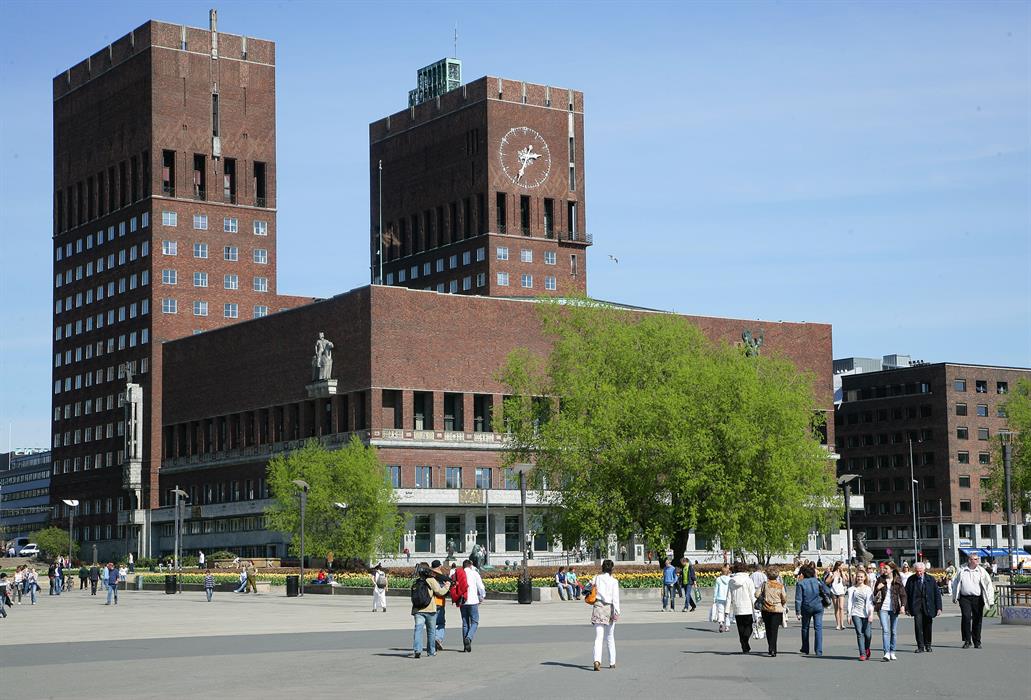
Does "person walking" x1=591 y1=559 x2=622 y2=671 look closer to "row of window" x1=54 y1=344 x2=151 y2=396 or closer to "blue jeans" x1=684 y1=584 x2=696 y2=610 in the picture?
"blue jeans" x1=684 y1=584 x2=696 y2=610

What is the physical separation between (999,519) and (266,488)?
81.9m

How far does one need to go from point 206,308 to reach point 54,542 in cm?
2817

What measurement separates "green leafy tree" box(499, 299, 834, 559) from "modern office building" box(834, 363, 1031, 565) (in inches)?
3595

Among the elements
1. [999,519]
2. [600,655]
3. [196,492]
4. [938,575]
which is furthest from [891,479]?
[600,655]

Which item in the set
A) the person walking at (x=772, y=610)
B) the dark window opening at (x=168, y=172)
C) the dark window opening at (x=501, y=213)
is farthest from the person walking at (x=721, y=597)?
the dark window opening at (x=501, y=213)

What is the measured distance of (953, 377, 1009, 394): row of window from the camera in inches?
6698

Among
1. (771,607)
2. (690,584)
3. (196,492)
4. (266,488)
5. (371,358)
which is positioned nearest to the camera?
(771,607)

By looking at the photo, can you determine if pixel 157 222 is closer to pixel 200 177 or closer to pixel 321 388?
pixel 200 177

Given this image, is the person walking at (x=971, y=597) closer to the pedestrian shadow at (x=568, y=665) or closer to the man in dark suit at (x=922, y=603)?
the man in dark suit at (x=922, y=603)

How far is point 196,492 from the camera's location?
138250mm

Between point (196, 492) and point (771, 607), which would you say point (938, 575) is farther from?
point (196, 492)

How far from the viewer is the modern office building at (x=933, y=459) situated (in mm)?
166875

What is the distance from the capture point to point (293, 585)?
77.2 metres

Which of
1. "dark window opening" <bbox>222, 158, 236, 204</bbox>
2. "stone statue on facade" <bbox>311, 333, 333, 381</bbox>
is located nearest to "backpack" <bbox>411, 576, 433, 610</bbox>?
"stone statue on facade" <bbox>311, 333, 333, 381</bbox>
